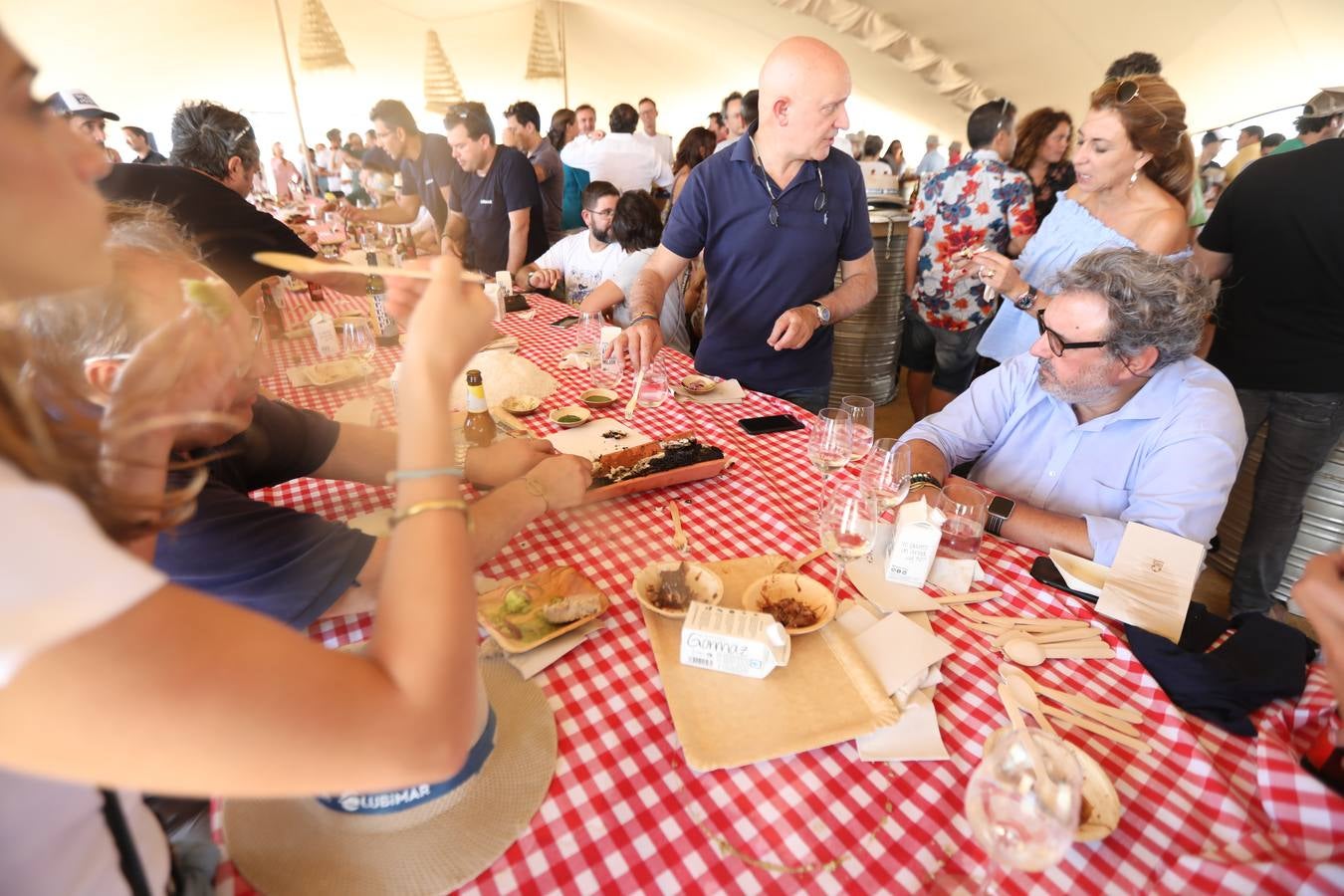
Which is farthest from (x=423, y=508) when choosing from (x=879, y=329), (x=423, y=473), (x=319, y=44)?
(x=319, y=44)

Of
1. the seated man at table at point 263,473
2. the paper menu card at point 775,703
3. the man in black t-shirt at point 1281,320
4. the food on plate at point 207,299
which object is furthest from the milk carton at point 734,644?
the man in black t-shirt at point 1281,320

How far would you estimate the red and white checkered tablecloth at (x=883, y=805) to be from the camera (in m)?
0.88

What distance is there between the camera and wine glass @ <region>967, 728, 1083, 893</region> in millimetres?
827

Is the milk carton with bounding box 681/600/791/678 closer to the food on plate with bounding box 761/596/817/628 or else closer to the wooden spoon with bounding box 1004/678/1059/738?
the food on plate with bounding box 761/596/817/628

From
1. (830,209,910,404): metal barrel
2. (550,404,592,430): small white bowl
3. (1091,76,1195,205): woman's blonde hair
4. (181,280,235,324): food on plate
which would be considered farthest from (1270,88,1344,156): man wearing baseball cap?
(181,280,235,324): food on plate

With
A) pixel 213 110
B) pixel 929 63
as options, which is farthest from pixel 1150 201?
pixel 929 63

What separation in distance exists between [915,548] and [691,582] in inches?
21.3

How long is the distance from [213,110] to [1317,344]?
5.45 metres

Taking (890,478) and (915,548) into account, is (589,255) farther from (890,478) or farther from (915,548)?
(915,548)

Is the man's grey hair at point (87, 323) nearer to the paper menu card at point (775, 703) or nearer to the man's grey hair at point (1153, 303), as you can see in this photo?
the paper menu card at point (775, 703)

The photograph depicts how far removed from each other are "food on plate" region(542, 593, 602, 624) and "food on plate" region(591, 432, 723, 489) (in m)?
0.49

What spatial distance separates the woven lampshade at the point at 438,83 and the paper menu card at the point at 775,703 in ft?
17.6

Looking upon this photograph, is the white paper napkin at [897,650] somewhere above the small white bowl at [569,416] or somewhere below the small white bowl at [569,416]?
below

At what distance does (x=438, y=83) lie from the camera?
6.48 m
